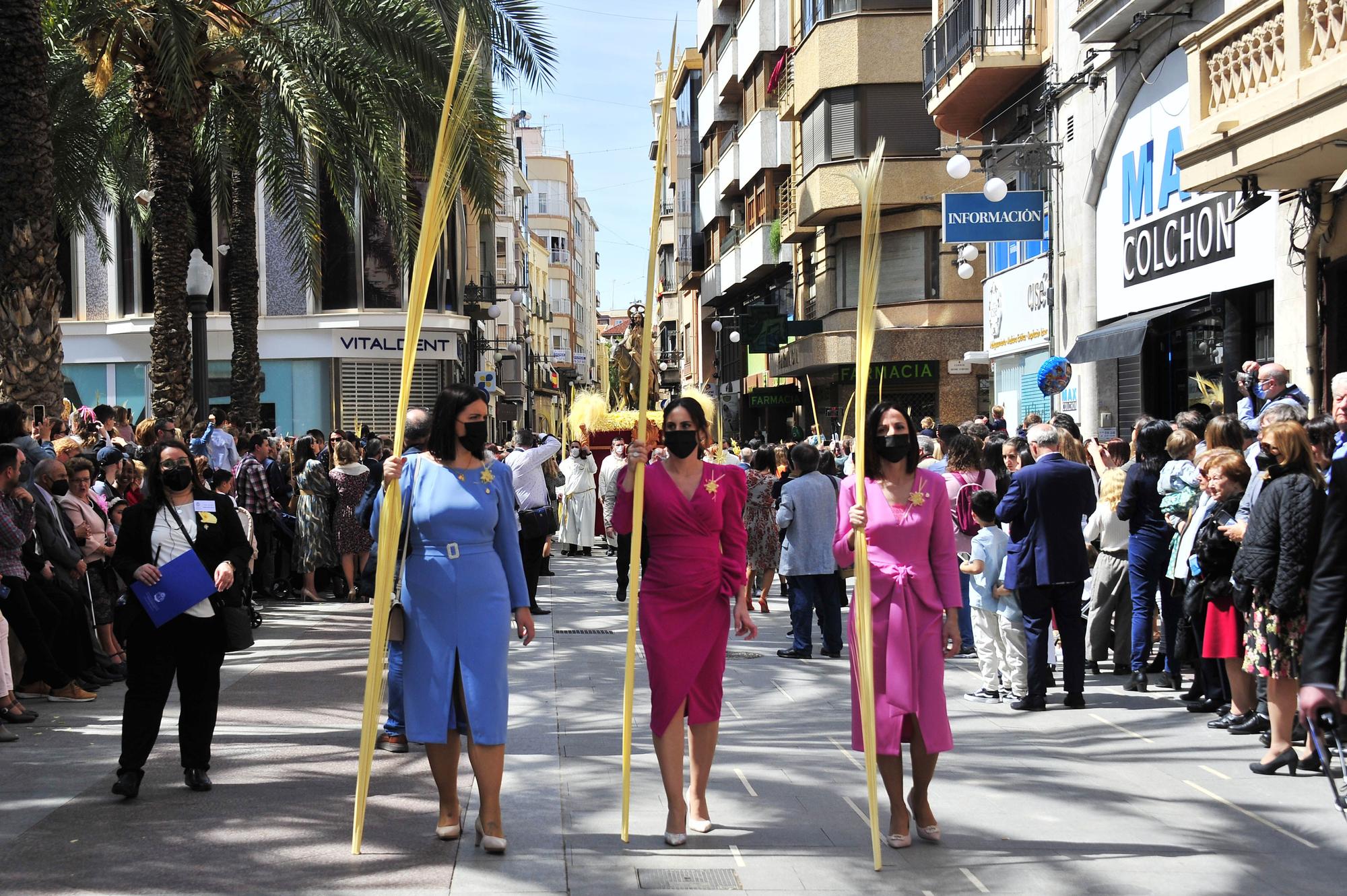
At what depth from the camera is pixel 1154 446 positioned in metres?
10.1

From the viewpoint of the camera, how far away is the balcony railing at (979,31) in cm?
2294

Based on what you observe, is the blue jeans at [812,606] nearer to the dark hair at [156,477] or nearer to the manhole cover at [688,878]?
the dark hair at [156,477]

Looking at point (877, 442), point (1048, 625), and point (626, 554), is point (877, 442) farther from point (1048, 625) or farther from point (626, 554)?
point (1048, 625)

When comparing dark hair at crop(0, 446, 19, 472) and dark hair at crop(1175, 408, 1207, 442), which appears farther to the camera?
dark hair at crop(1175, 408, 1207, 442)

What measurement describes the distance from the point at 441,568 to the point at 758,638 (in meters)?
7.94

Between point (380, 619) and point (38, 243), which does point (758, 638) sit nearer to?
point (38, 243)

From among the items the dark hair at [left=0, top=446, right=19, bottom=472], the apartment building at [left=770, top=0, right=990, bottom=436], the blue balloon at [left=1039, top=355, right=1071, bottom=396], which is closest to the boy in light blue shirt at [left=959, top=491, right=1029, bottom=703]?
the dark hair at [left=0, top=446, right=19, bottom=472]

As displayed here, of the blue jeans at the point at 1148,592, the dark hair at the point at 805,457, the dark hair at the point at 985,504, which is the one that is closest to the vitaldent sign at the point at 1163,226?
the dark hair at the point at 805,457

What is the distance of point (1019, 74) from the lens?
930 inches

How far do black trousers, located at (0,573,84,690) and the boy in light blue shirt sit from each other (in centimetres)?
594

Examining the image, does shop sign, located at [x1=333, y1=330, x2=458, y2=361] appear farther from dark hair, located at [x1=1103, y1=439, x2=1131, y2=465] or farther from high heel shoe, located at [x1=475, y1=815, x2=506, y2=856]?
high heel shoe, located at [x1=475, y1=815, x2=506, y2=856]

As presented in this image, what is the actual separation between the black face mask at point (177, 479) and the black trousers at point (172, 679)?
0.66 m

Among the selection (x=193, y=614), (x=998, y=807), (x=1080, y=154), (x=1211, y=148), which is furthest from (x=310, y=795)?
(x=1080, y=154)

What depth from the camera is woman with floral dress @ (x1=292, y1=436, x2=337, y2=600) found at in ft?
53.7
